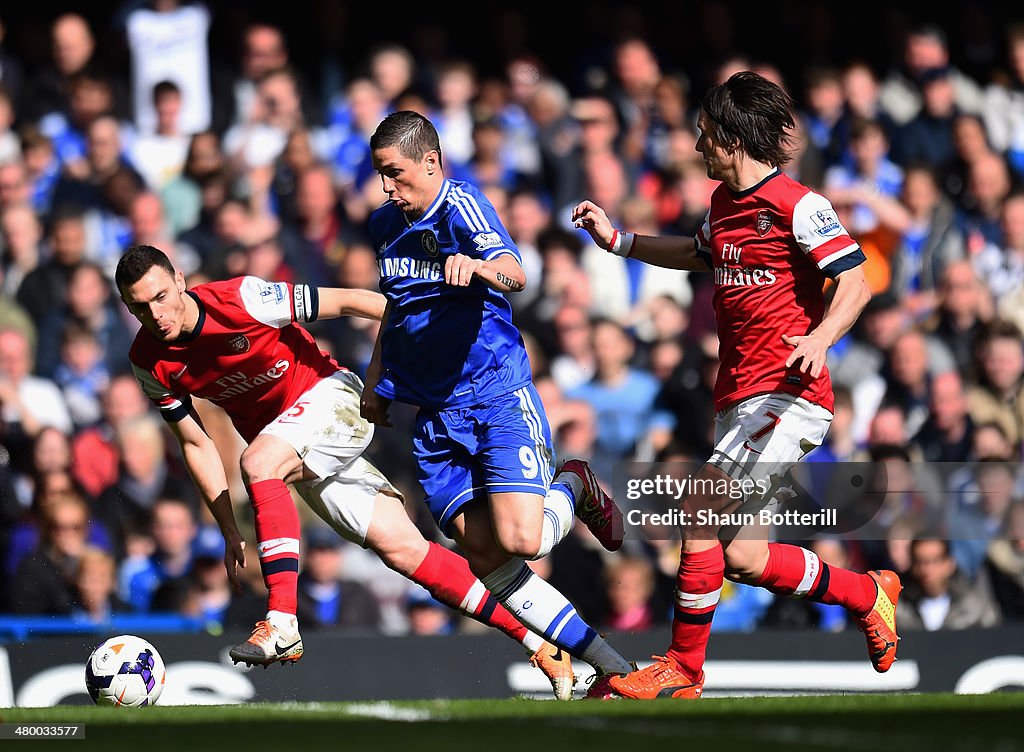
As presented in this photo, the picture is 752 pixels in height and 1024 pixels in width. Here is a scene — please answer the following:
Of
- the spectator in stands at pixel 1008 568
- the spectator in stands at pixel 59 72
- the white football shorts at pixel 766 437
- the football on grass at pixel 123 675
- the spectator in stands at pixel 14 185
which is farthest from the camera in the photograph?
the spectator in stands at pixel 59 72

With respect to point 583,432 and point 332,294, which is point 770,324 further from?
point 583,432

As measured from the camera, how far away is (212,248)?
10.4m

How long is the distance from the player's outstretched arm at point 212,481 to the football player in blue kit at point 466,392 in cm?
93

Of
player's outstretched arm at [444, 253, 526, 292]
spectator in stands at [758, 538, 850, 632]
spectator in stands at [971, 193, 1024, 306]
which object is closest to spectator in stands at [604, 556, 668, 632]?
spectator in stands at [758, 538, 850, 632]

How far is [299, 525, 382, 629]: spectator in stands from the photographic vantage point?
938 centimetres

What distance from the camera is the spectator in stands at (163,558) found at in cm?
913

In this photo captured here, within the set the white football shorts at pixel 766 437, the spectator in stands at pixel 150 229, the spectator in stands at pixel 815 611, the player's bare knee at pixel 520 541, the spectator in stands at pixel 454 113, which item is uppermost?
the spectator in stands at pixel 454 113

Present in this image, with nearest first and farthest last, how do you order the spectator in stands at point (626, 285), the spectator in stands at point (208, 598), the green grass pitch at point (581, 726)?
the green grass pitch at point (581, 726) < the spectator in stands at point (208, 598) < the spectator in stands at point (626, 285)

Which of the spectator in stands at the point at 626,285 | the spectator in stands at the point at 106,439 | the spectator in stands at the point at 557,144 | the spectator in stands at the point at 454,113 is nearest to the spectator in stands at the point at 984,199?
the spectator in stands at the point at 626,285

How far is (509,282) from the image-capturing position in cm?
622

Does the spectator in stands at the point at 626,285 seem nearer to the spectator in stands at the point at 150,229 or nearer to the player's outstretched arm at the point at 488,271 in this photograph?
the spectator in stands at the point at 150,229

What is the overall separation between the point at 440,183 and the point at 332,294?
34.2 inches

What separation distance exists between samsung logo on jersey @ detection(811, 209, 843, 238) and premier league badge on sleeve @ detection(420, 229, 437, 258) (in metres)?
1.60

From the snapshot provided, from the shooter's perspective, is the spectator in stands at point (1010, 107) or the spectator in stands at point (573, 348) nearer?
the spectator in stands at point (573, 348)
